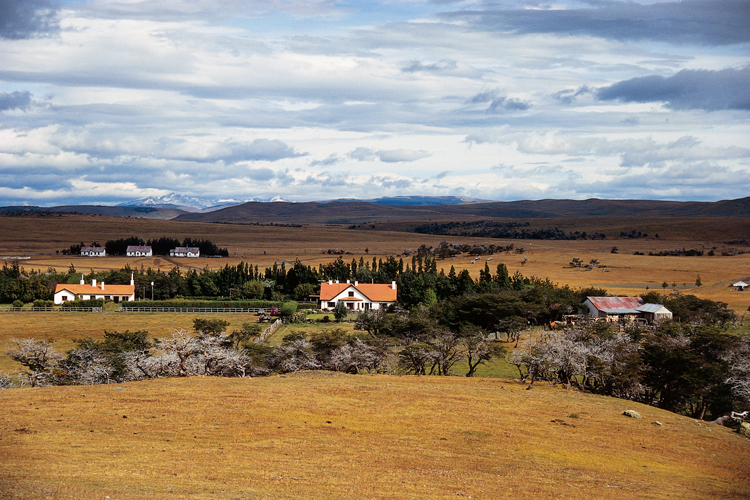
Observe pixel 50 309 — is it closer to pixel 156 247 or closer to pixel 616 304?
pixel 616 304

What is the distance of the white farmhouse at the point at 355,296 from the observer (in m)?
85.9

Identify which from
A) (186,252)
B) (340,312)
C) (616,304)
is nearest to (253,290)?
(340,312)

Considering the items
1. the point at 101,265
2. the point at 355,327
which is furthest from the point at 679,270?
the point at 101,265

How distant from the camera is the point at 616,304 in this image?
2958 inches

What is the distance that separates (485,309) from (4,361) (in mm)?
44771

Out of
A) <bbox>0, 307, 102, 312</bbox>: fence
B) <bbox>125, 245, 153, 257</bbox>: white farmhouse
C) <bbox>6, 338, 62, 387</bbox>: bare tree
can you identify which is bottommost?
<bbox>0, 307, 102, 312</bbox>: fence

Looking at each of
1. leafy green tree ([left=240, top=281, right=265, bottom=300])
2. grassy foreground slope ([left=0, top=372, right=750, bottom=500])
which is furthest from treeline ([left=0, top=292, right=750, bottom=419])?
leafy green tree ([left=240, top=281, right=265, bottom=300])

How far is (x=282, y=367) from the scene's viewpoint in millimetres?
44062

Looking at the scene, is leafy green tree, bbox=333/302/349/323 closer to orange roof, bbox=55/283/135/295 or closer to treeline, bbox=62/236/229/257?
orange roof, bbox=55/283/135/295

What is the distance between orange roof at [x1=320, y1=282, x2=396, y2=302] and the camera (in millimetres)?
86562

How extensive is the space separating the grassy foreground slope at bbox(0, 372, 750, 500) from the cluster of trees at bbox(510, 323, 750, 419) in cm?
401

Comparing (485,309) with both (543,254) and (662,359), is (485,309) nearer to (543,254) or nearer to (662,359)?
(662,359)

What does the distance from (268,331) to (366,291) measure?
26.1 metres

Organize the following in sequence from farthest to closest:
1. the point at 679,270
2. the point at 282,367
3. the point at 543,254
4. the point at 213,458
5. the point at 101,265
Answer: the point at 543,254, the point at 101,265, the point at 679,270, the point at 282,367, the point at 213,458
